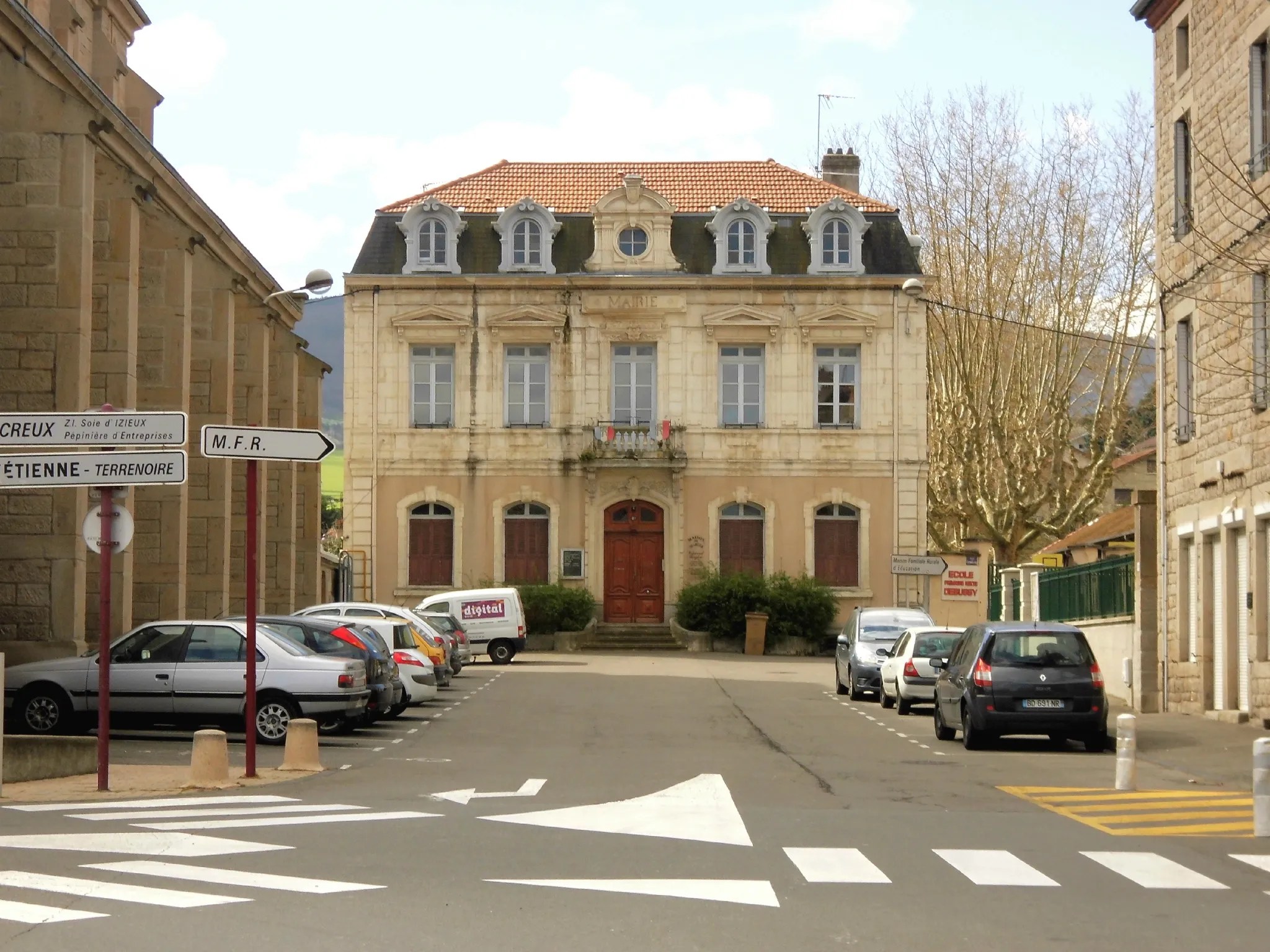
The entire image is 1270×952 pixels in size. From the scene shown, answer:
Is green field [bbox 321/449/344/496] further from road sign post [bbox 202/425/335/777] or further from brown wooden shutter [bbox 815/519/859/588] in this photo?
road sign post [bbox 202/425/335/777]

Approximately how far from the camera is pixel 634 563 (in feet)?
165

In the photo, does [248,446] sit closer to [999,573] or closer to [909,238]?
[999,573]

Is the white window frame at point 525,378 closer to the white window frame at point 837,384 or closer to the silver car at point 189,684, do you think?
the white window frame at point 837,384

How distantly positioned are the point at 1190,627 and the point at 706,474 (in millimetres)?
24488

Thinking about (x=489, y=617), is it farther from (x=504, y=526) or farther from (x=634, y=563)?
(x=634, y=563)

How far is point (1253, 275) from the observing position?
23266 mm

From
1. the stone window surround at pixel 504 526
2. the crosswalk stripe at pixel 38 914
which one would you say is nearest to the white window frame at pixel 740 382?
the stone window surround at pixel 504 526

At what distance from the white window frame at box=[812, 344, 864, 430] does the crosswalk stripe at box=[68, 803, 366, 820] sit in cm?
3648

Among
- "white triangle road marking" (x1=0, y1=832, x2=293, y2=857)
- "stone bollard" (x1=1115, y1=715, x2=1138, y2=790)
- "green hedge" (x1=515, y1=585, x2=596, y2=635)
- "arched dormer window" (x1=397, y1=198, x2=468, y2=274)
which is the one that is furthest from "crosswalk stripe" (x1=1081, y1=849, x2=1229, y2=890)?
"arched dormer window" (x1=397, y1=198, x2=468, y2=274)

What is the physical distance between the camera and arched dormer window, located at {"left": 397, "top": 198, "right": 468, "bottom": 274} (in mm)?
50031

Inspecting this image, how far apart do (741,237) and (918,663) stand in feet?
82.5

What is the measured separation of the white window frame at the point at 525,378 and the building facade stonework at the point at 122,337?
285 inches

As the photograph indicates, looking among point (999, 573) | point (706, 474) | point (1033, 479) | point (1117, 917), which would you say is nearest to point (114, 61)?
point (706, 474)

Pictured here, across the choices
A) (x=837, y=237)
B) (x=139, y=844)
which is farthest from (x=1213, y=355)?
(x=837, y=237)
